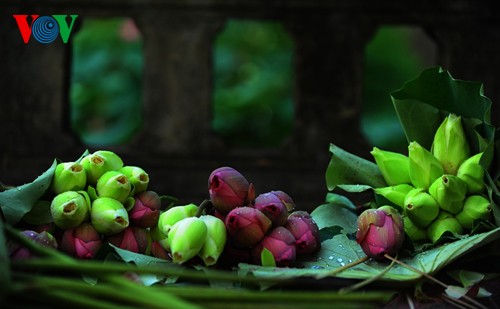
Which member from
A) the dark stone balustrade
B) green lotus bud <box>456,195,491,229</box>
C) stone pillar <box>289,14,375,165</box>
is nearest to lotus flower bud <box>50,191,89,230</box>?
green lotus bud <box>456,195,491,229</box>

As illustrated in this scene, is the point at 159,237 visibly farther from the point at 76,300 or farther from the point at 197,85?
the point at 197,85

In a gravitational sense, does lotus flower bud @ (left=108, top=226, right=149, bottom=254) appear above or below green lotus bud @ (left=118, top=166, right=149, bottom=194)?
below

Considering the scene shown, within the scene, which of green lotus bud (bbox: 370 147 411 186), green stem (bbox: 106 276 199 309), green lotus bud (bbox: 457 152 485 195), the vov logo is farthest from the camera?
the vov logo

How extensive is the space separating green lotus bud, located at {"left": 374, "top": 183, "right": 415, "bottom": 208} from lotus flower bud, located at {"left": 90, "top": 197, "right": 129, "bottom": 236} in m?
0.53

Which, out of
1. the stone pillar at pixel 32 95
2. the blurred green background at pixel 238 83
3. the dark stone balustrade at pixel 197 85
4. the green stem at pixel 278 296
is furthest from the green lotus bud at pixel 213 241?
the blurred green background at pixel 238 83

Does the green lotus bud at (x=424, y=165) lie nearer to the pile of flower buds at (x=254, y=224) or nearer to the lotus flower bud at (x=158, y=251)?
the pile of flower buds at (x=254, y=224)

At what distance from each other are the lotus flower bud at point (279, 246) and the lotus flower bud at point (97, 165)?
0.32 metres

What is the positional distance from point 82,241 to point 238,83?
4.44 metres

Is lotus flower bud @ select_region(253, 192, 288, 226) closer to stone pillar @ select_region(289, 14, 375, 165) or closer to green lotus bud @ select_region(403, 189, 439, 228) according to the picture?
green lotus bud @ select_region(403, 189, 439, 228)

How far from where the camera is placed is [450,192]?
1.34m

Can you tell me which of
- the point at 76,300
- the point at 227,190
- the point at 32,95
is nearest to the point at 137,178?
the point at 227,190

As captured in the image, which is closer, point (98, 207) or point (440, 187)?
point (98, 207)

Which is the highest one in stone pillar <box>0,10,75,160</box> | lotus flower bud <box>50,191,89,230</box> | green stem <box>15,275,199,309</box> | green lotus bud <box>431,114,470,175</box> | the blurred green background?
green stem <box>15,275,199,309</box>

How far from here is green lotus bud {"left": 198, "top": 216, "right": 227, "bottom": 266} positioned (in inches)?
46.2
